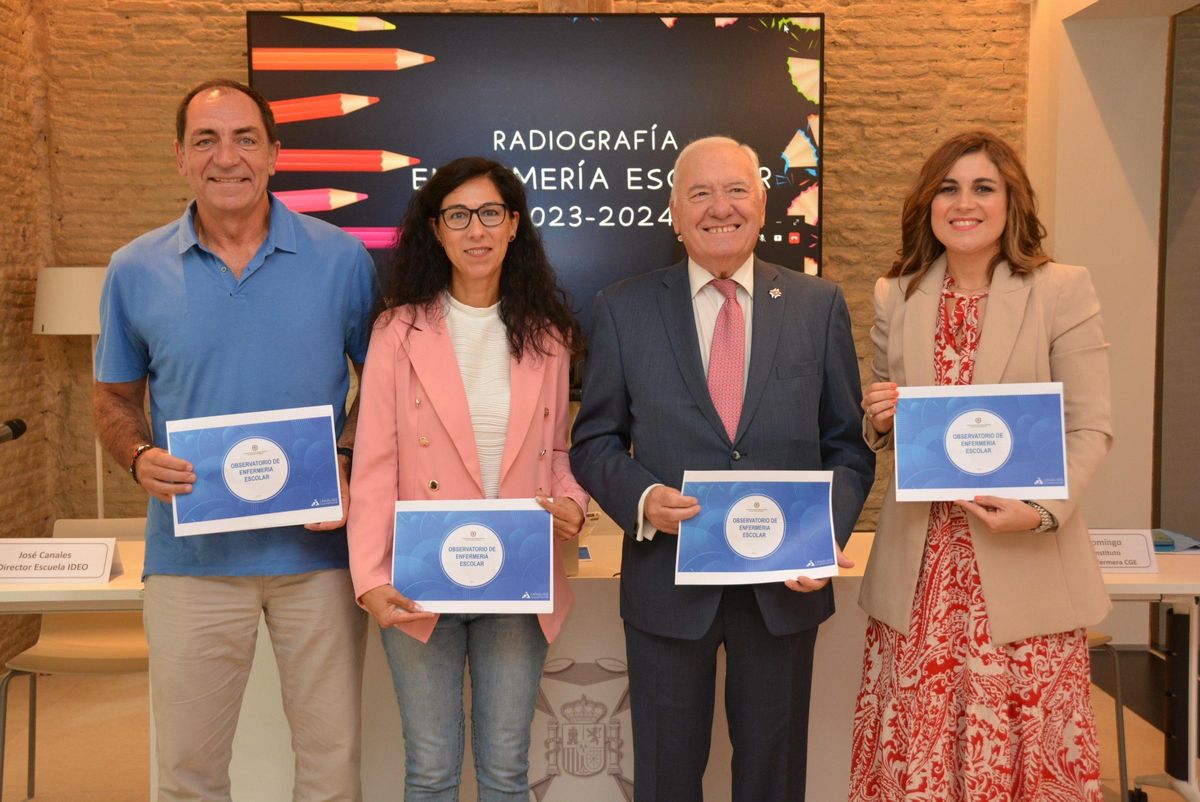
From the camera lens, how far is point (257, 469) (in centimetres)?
240

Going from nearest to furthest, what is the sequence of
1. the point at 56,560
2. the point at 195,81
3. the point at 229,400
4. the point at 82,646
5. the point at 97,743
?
the point at 229,400 → the point at 56,560 → the point at 82,646 → the point at 97,743 → the point at 195,81

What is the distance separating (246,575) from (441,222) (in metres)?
0.94

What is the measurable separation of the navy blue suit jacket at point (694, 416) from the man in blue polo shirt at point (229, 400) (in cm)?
65

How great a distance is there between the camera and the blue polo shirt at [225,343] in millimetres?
2477

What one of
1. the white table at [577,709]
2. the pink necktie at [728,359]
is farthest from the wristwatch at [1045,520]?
the white table at [577,709]

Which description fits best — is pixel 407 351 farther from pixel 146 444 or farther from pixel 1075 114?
pixel 1075 114

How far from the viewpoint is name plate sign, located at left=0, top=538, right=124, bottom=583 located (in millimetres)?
3322

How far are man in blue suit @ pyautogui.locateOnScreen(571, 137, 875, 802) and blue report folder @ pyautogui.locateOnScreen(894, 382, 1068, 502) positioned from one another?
0.18 metres

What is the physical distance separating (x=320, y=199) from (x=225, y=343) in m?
3.57

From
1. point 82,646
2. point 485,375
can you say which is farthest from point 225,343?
point 82,646

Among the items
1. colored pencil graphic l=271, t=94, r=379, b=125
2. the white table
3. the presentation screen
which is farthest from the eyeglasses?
colored pencil graphic l=271, t=94, r=379, b=125

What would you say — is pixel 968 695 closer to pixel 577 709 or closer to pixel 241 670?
pixel 577 709

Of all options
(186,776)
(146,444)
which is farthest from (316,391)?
(186,776)

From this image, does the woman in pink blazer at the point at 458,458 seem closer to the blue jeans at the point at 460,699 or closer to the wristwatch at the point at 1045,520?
the blue jeans at the point at 460,699
